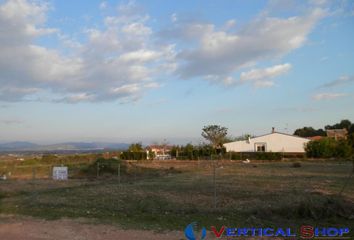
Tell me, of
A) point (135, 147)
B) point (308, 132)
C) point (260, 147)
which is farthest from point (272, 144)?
point (308, 132)

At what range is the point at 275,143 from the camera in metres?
73.6

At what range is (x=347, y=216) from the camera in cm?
1053

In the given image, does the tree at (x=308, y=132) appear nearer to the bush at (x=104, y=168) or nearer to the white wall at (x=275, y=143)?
the white wall at (x=275, y=143)

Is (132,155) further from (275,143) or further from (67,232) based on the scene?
(67,232)

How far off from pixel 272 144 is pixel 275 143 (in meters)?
0.68

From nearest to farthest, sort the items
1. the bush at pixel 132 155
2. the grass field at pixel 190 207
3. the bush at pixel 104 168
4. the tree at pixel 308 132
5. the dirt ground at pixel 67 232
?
the dirt ground at pixel 67 232 < the grass field at pixel 190 207 < the bush at pixel 104 168 < the bush at pixel 132 155 < the tree at pixel 308 132

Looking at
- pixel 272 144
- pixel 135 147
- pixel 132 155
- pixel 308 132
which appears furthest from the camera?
pixel 308 132

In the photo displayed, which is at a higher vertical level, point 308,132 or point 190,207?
point 308,132

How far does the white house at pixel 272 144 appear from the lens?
71331 mm

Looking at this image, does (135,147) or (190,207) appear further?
(135,147)

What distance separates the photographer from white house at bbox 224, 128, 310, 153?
234 ft

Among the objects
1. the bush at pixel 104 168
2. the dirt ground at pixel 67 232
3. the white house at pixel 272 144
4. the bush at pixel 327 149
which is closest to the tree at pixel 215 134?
the white house at pixel 272 144

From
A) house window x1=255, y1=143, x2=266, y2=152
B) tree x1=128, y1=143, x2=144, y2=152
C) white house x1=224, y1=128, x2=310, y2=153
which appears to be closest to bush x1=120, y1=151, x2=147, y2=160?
tree x1=128, y1=143, x2=144, y2=152

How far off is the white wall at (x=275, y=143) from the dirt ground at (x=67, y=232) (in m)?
62.5
